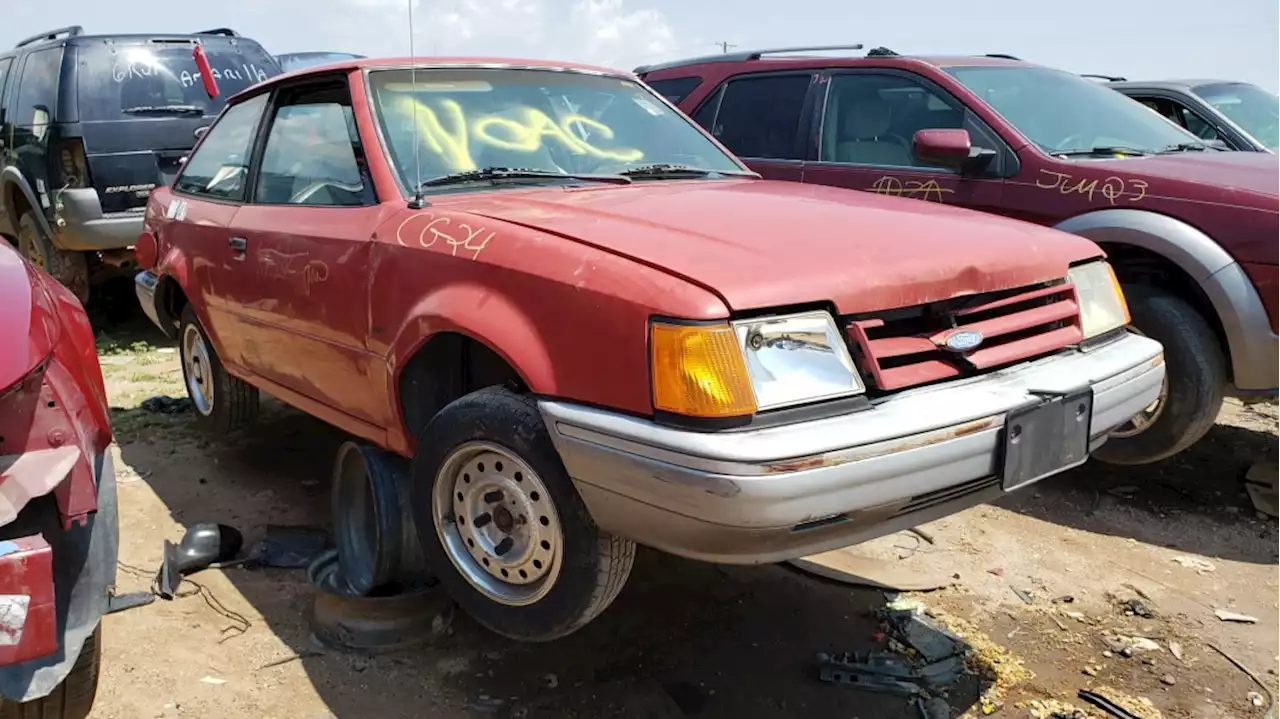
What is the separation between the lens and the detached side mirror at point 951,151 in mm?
4453

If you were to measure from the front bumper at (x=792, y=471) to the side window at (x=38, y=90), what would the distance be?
5.94m

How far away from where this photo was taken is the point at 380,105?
3307mm

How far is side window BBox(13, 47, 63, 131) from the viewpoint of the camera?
666cm

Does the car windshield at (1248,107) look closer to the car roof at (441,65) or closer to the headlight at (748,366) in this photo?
the car roof at (441,65)

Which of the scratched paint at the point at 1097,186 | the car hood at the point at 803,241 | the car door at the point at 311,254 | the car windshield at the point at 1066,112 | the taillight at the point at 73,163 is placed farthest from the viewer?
the taillight at the point at 73,163

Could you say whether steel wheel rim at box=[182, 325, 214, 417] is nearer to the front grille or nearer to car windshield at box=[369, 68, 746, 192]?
car windshield at box=[369, 68, 746, 192]

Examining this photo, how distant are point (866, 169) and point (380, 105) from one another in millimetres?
2673

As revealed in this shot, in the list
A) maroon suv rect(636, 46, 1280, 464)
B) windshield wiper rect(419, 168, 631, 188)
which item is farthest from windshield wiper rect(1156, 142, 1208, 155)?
windshield wiper rect(419, 168, 631, 188)

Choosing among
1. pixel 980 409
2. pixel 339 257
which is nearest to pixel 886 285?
pixel 980 409

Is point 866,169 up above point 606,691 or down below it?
above

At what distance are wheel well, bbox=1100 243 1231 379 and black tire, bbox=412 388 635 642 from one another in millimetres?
2940

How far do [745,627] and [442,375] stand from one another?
1241mm

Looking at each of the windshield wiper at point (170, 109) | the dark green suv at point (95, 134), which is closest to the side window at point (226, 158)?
the dark green suv at point (95, 134)

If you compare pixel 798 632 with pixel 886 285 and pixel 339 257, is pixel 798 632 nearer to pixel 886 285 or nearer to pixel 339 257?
pixel 886 285
